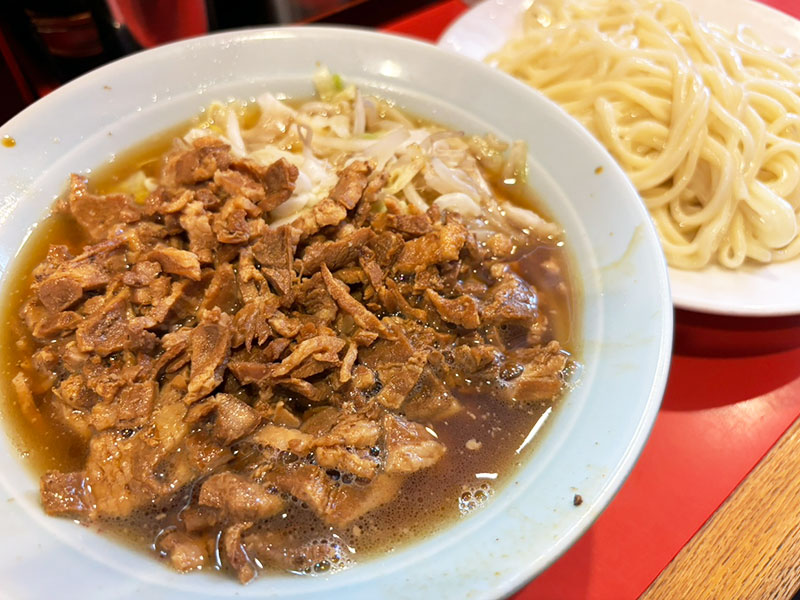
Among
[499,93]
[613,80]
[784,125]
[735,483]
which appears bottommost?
[735,483]

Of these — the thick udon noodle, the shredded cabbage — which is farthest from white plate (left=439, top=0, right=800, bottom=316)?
the shredded cabbage

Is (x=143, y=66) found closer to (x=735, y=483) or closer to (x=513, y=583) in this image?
(x=513, y=583)

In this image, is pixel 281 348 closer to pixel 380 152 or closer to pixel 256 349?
pixel 256 349

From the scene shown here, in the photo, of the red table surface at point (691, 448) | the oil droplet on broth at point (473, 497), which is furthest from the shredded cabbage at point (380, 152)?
the oil droplet on broth at point (473, 497)

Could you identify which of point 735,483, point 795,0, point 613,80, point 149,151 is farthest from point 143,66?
point 795,0

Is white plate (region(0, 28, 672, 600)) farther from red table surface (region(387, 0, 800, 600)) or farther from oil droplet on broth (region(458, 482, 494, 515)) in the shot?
red table surface (region(387, 0, 800, 600))

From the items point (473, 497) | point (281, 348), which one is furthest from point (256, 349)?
point (473, 497)

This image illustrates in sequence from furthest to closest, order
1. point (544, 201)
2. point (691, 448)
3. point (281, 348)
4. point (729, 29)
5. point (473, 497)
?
Result: 1. point (729, 29)
2. point (544, 201)
3. point (691, 448)
4. point (281, 348)
5. point (473, 497)
